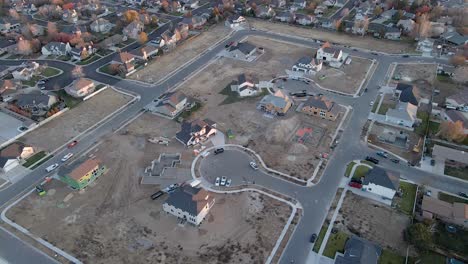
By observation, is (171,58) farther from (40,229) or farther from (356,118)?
(40,229)

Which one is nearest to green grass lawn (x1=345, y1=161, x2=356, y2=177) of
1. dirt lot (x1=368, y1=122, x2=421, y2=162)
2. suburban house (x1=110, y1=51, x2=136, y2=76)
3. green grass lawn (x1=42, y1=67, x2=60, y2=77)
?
dirt lot (x1=368, y1=122, x2=421, y2=162)

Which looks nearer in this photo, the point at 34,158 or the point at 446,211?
the point at 446,211

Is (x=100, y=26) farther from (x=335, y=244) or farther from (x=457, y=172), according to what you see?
(x=457, y=172)

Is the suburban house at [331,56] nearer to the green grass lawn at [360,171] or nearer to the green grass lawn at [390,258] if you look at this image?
the green grass lawn at [360,171]

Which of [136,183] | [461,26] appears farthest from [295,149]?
[461,26]

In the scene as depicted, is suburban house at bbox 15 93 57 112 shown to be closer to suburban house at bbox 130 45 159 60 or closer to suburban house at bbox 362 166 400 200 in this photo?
suburban house at bbox 130 45 159 60

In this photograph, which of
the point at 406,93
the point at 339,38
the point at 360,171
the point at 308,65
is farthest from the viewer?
the point at 339,38

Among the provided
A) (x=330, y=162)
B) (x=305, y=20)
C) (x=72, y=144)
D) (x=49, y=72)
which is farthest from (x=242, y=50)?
(x=72, y=144)
